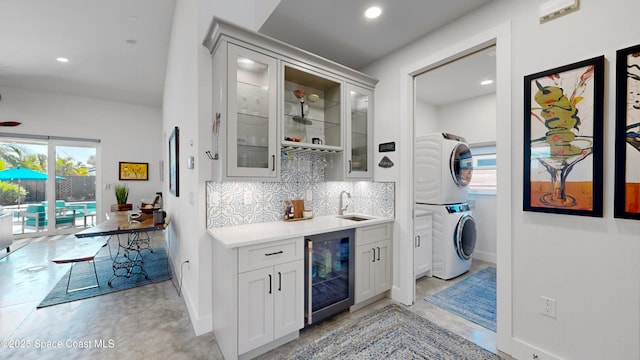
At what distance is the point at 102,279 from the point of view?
324 centimetres

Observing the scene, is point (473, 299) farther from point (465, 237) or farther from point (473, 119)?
point (473, 119)

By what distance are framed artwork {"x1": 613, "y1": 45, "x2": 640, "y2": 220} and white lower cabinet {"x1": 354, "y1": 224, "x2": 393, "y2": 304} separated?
1.66m

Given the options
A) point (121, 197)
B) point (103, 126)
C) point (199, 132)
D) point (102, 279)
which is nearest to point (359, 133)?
point (199, 132)

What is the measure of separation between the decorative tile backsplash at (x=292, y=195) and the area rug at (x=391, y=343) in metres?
1.10

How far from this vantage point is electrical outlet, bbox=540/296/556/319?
5.56ft

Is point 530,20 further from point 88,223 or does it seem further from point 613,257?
point 88,223

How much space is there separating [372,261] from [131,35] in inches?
183

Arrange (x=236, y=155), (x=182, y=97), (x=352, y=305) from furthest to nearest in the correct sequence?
(x=182, y=97), (x=352, y=305), (x=236, y=155)

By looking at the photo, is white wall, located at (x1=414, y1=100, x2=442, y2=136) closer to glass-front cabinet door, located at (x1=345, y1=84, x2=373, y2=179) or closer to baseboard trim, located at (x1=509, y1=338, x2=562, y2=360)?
glass-front cabinet door, located at (x1=345, y1=84, x2=373, y2=179)

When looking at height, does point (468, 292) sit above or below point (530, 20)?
below

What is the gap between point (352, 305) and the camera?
2.47 metres

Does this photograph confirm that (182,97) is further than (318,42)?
Yes

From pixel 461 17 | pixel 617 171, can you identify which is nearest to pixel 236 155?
pixel 461 17

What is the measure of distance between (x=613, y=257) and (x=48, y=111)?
896 cm
